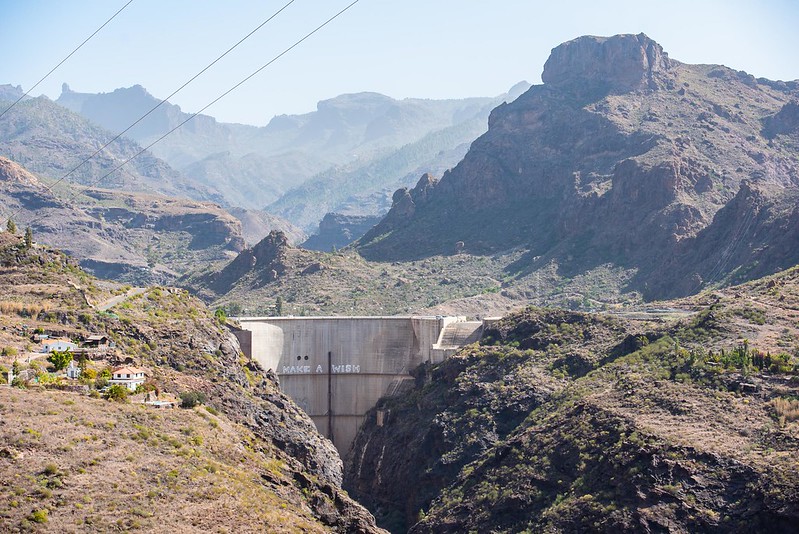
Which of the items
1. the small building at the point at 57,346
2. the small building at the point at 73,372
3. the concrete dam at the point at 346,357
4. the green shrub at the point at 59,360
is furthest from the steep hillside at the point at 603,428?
the green shrub at the point at 59,360

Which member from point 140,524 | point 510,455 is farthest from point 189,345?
point 140,524

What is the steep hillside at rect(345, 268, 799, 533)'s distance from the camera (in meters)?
97.2

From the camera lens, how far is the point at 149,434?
270 feet

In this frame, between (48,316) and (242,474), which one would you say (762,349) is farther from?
(48,316)

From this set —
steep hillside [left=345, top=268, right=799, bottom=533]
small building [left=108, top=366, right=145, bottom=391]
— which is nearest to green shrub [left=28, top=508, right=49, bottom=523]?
small building [left=108, top=366, right=145, bottom=391]

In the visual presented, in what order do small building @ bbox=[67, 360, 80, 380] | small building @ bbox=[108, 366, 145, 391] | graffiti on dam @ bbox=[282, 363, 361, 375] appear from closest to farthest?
1. small building @ bbox=[67, 360, 80, 380]
2. small building @ bbox=[108, 366, 145, 391]
3. graffiti on dam @ bbox=[282, 363, 361, 375]

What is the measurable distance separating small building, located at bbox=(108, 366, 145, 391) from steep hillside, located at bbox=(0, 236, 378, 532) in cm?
128

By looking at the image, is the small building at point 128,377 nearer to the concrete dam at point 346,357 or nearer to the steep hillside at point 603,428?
the steep hillside at point 603,428

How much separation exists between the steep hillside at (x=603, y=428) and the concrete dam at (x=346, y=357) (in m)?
3.11

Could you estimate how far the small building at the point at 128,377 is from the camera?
92475 millimetres

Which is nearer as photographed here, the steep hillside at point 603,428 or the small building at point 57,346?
the small building at point 57,346

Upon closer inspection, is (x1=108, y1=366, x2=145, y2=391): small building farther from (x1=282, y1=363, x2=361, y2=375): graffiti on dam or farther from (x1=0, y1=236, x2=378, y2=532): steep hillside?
(x1=282, y1=363, x2=361, y2=375): graffiti on dam

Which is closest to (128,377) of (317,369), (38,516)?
(38,516)

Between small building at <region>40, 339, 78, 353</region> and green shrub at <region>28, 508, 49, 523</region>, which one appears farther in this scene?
small building at <region>40, 339, 78, 353</region>
